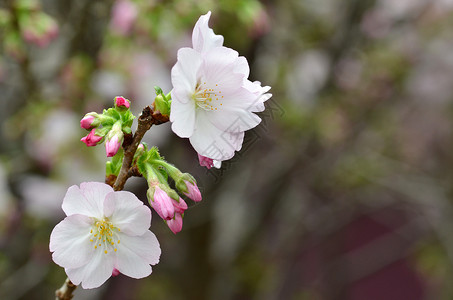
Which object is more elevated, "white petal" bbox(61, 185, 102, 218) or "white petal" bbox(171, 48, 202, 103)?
"white petal" bbox(171, 48, 202, 103)

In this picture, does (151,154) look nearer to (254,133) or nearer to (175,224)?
(175,224)

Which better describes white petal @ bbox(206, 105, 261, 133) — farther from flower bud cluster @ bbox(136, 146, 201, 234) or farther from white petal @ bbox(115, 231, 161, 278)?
white petal @ bbox(115, 231, 161, 278)

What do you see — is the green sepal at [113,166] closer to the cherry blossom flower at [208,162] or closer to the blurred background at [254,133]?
the cherry blossom flower at [208,162]

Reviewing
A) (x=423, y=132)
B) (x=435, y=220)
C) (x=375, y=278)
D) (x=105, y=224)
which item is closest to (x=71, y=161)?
(x=105, y=224)

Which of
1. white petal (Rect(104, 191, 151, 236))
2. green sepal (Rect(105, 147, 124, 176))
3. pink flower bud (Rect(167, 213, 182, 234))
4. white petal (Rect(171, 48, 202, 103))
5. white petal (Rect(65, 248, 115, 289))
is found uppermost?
white petal (Rect(171, 48, 202, 103))

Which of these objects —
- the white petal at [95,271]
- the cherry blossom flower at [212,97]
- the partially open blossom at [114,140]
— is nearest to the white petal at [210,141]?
the cherry blossom flower at [212,97]

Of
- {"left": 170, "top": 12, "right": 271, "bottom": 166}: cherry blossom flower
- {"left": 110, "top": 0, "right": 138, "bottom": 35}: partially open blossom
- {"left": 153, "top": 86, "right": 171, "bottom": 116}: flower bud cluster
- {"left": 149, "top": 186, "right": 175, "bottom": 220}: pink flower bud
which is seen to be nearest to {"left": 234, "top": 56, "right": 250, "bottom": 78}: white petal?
{"left": 170, "top": 12, "right": 271, "bottom": 166}: cherry blossom flower

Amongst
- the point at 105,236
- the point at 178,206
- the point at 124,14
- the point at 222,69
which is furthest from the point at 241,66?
the point at 124,14
